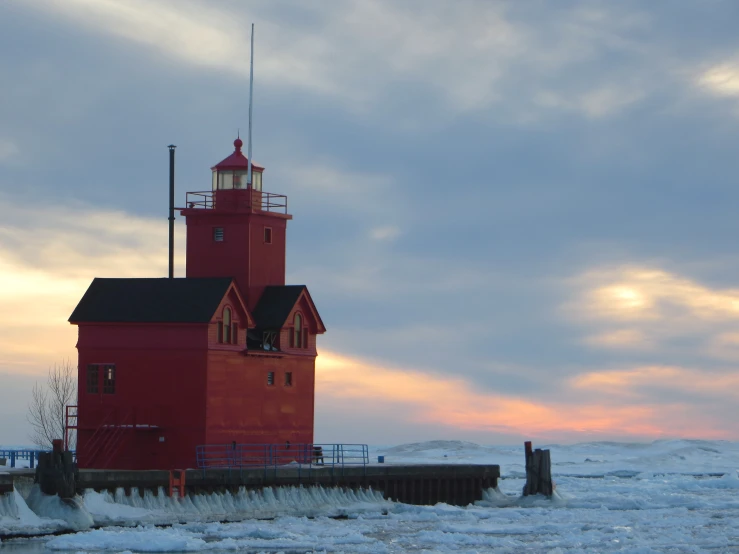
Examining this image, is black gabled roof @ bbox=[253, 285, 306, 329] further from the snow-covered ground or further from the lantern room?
the snow-covered ground

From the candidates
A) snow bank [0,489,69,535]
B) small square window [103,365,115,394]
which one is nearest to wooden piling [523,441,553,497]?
small square window [103,365,115,394]

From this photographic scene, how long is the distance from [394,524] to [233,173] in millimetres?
14632

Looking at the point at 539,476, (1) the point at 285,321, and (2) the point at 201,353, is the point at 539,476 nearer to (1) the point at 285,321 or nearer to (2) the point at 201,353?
(1) the point at 285,321

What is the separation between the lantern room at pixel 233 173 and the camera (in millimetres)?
49000

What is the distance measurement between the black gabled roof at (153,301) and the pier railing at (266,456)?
4.32 metres

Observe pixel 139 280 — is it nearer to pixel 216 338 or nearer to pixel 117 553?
pixel 216 338

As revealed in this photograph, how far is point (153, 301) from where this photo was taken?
45.7m

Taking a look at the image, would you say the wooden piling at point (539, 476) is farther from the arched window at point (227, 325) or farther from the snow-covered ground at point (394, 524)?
the arched window at point (227, 325)

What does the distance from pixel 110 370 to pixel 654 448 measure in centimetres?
7354

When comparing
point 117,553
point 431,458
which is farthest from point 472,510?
point 431,458

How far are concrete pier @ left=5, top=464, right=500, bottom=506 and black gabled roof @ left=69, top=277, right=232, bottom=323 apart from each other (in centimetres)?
545

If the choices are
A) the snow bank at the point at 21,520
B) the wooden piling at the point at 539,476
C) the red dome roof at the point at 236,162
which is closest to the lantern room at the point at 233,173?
the red dome roof at the point at 236,162

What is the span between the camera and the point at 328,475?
45.3 metres

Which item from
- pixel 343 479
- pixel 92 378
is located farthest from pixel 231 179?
pixel 343 479
